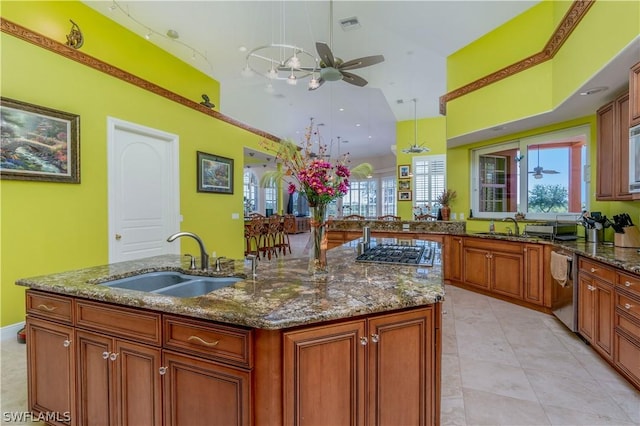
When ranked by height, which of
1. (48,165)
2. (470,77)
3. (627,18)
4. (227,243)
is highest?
(470,77)

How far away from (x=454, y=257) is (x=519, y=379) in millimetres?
2549

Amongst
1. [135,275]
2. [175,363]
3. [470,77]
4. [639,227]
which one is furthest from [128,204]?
[639,227]

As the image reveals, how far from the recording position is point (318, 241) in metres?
1.83

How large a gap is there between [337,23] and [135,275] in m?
3.92

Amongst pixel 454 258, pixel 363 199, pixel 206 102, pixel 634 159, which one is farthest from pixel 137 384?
pixel 363 199

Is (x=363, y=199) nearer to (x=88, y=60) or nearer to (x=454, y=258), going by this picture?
(x=454, y=258)

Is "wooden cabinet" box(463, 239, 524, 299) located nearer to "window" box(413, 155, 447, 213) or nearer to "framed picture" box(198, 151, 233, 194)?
"window" box(413, 155, 447, 213)

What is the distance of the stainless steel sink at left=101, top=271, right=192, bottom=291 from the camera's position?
1.89 m

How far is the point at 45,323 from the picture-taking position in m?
1.64

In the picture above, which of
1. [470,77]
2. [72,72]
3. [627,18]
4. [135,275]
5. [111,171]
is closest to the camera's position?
[135,275]

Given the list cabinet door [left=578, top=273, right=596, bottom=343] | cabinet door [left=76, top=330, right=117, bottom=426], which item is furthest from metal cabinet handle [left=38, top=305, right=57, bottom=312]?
cabinet door [left=578, top=273, right=596, bottom=343]

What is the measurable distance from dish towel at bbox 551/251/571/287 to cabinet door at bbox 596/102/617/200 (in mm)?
706

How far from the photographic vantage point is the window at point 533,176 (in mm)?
4008

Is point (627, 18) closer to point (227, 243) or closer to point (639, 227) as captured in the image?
point (639, 227)
